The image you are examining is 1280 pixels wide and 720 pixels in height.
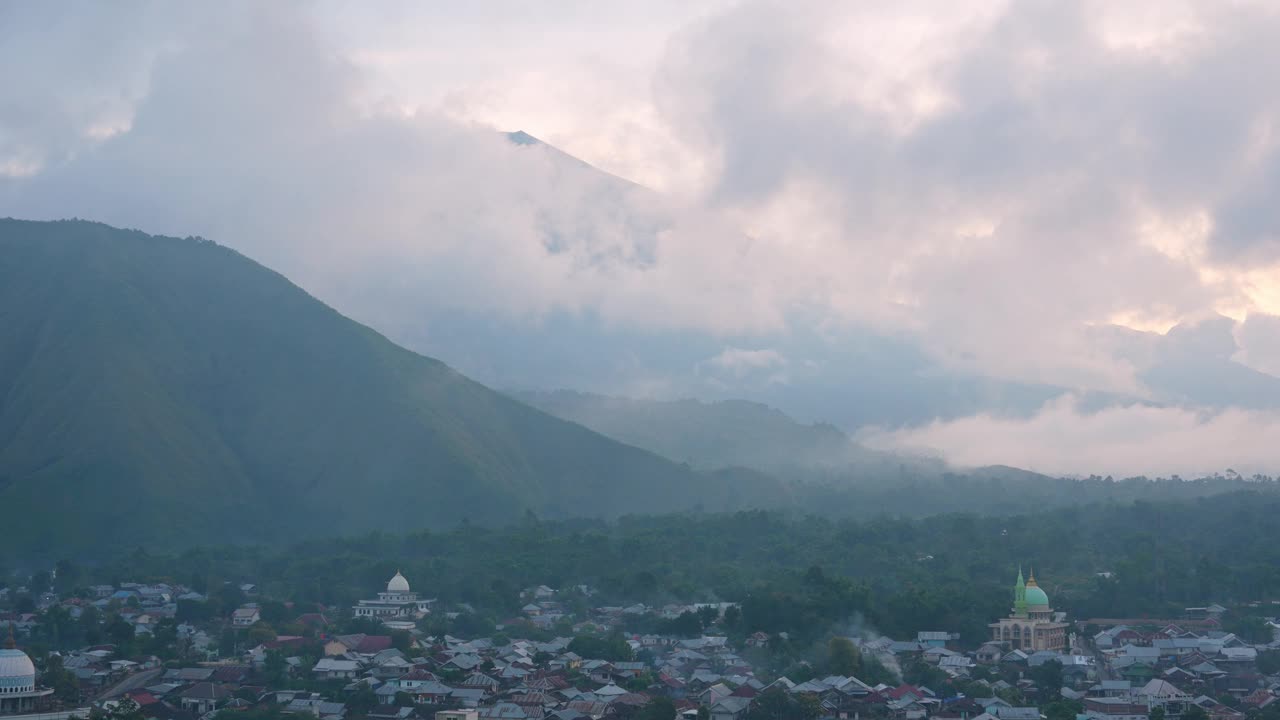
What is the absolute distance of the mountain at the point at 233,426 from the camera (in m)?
119

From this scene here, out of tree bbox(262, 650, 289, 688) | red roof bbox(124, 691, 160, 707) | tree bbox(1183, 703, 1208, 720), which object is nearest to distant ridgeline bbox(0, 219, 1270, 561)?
tree bbox(262, 650, 289, 688)

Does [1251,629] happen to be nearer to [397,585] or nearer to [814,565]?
[814,565]

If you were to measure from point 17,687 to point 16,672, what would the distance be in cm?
48

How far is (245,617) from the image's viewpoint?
252 ft

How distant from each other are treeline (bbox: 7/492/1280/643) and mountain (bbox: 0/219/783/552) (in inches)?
528

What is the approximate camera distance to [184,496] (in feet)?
399

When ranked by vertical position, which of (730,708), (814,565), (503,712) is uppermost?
(814,565)

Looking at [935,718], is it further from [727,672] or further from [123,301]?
[123,301]

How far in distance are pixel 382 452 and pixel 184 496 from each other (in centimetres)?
1925

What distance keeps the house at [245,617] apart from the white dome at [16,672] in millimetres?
21389

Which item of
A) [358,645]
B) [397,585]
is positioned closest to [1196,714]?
[358,645]

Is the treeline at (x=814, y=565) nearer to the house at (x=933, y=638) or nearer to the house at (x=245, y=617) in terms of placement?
the house at (x=933, y=638)

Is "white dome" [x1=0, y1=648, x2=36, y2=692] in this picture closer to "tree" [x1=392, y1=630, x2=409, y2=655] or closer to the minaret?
"tree" [x1=392, y1=630, x2=409, y2=655]

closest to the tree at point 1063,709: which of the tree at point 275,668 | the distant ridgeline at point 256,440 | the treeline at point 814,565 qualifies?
the treeline at point 814,565
